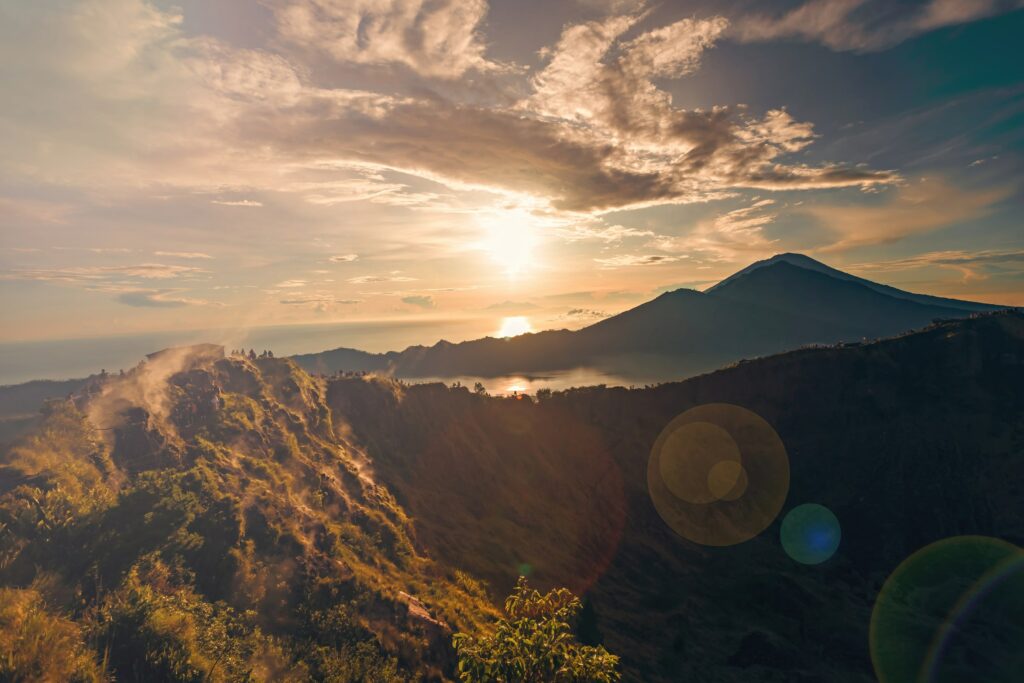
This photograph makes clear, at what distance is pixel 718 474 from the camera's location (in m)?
91.8

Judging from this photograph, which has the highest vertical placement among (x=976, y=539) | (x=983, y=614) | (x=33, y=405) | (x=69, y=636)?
(x=33, y=405)

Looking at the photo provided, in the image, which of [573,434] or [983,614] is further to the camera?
[573,434]

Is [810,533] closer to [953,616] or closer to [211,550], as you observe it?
[953,616]

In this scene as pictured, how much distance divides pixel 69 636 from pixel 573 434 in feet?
286

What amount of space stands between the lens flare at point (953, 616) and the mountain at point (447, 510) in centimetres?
187

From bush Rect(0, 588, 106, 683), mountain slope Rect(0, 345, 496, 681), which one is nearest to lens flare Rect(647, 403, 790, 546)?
mountain slope Rect(0, 345, 496, 681)

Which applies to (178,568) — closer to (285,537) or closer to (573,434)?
(285,537)

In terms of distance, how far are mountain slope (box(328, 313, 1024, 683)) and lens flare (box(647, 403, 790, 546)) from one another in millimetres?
2333

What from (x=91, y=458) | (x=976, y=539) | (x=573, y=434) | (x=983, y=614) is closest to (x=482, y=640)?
(x=91, y=458)

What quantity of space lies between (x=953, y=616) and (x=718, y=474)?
120 feet

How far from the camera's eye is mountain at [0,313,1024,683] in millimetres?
39500

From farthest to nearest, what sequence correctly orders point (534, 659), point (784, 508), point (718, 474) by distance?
1. point (718, 474)
2. point (784, 508)
3. point (534, 659)

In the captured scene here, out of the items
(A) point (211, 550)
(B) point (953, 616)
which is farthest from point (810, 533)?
(A) point (211, 550)

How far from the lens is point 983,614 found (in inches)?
2474
